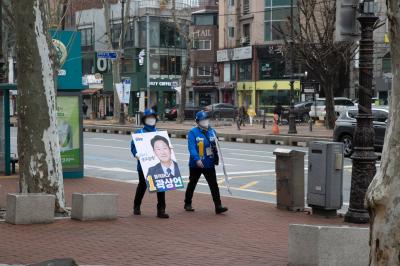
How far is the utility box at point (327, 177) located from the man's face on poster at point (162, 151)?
2532 mm

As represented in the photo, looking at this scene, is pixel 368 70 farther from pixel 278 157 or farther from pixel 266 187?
pixel 266 187

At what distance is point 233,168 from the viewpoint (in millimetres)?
19703

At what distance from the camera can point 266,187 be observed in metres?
15.6

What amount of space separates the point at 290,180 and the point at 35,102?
470 cm

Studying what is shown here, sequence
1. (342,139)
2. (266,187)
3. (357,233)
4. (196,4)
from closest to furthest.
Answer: (357,233)
(266,187)
(342,139)
(196,4)

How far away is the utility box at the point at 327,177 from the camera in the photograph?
11242mm

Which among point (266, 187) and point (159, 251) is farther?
point (266, 187)

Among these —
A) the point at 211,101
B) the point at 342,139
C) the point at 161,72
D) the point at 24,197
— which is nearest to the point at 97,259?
the point at 24,197

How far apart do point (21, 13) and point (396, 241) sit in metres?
8.12

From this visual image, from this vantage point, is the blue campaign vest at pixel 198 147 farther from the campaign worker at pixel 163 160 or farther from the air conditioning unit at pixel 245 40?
the air conditioning unit at pixel 245 40

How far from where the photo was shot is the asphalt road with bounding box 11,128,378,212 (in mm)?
15094

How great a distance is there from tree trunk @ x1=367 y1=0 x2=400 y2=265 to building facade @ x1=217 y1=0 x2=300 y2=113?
57.1 m

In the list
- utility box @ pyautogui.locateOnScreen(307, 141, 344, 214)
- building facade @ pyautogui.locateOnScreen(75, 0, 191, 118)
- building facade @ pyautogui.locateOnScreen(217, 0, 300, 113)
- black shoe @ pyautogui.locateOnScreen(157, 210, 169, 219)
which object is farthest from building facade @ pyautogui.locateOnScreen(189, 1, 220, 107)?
black shoe @ pyautogui.locateOnScreen(157, 210, 169, 219)

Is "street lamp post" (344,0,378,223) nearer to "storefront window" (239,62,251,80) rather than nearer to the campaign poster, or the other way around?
the campaign poster
